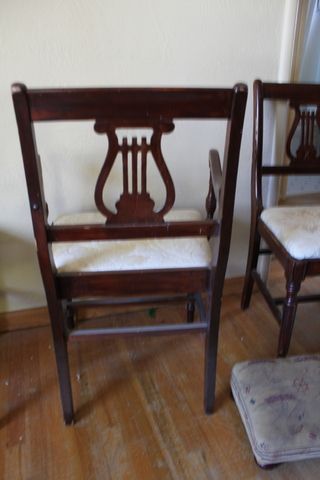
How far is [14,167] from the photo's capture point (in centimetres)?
136

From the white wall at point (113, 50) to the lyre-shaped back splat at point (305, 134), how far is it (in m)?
0.16

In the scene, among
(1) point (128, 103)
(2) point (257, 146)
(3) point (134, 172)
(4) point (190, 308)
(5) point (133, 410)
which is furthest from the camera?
(4) point (190, 308)

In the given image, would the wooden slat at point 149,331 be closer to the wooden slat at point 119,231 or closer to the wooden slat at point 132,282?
the wooden slat at point 132,282

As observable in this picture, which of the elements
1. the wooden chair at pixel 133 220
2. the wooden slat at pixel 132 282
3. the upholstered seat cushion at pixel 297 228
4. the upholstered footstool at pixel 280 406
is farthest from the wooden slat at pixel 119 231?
the upholstered footstool at pixel 280 406

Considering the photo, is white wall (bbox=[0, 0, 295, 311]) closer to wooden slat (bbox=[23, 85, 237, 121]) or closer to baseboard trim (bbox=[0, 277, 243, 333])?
baseboard trim (bbox=[0, 277, 243, 333])

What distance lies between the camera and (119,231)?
3.05ft

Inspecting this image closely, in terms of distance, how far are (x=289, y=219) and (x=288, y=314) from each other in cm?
31

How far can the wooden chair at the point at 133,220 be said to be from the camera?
0.79 metres

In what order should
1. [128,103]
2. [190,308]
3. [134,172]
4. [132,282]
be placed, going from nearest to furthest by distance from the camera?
1. [128,103]
2. [134,172]
3. [132,282]
4. [190,308]

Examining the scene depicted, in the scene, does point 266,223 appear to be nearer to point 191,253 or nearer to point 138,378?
point 191,253

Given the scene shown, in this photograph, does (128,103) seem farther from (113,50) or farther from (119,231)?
(113,50)

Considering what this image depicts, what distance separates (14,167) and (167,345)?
824mm

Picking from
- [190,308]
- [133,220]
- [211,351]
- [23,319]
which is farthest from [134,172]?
[23,319]

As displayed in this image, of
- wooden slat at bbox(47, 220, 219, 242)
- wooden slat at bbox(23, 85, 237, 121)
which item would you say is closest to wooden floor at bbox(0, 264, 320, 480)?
wooden slat at bbox(47, 220, 219, 242)
